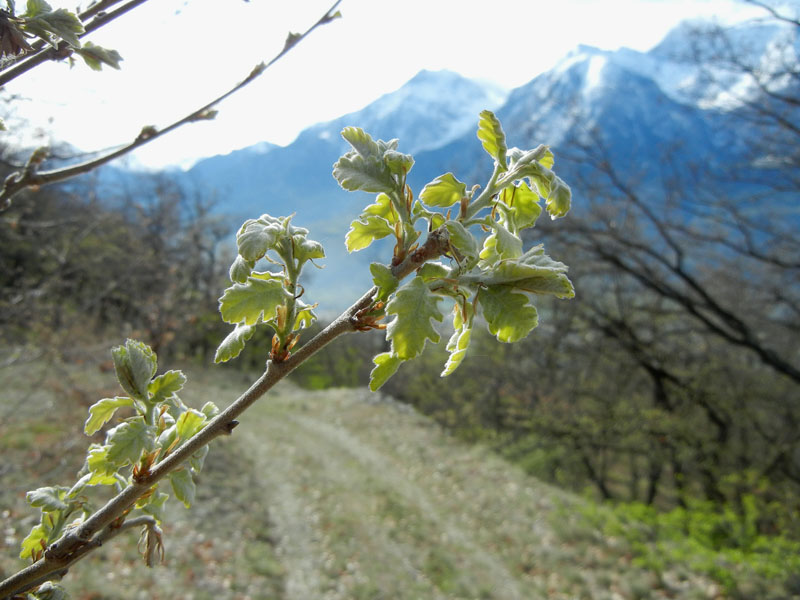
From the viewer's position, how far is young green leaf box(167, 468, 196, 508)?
0.76 meters

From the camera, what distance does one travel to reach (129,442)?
2.33ft

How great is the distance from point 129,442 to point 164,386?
10 cm

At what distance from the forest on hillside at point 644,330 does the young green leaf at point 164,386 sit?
3.14 m

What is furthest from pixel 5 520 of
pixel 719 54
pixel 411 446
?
pixel 719 54

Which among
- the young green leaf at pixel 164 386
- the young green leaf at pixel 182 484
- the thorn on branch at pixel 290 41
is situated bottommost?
the young green leaf at pixel 182 484

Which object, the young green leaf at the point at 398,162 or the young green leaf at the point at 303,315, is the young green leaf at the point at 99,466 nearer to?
the young green leaf at the point at 303,315

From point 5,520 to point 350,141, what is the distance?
692cm

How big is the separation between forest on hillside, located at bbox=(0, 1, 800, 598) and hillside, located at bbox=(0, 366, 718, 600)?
1.16m

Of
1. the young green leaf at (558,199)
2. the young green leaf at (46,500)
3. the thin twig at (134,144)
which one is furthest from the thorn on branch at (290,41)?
the young green leaf at (46,500)

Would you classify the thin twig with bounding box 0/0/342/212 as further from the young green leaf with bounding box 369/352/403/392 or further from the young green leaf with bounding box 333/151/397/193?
the young green leaf with bounding box 369/352/403/392

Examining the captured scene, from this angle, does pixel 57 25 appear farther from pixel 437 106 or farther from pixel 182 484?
pixel 437 106

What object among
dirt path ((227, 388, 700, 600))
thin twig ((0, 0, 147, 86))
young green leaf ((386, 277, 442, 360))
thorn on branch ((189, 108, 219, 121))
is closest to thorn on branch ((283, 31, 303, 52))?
thorn on branch ((189, 108, 219, 121))

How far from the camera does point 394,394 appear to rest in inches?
778

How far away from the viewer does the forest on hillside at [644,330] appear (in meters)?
7.03
